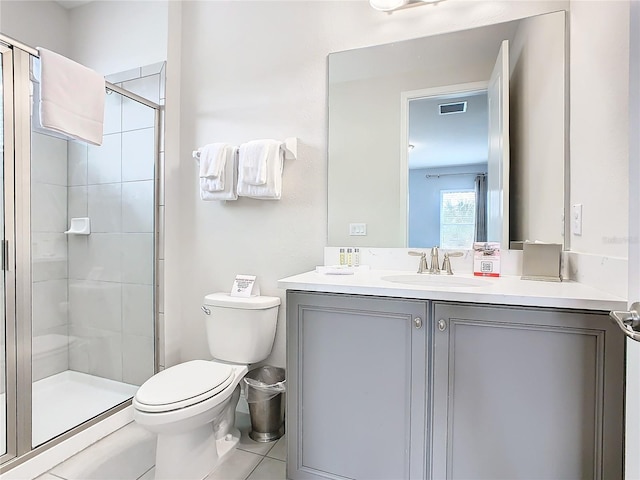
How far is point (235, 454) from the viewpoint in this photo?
1.72m

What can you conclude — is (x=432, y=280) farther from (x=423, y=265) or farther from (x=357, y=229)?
(x=357, y=229)

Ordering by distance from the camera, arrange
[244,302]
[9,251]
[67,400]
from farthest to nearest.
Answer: [67,400]
[244,302]
[9,251]

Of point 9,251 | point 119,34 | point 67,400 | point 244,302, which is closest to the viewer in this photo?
point 9,251

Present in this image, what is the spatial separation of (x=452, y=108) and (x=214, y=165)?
50.5 inches

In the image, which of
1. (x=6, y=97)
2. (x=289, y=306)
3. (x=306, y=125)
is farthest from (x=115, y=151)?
(x=289, y=306)

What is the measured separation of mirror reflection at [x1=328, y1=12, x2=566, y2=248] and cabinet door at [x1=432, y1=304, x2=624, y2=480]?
0.57 m

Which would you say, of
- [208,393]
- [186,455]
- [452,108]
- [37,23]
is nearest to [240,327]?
[208,393]

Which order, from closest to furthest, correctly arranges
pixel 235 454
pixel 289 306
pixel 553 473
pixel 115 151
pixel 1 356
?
pixel 553 473
pixel 289 306
pixel 1 356
pixel 235 454
pixel 115 151

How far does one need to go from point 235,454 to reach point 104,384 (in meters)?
1.15

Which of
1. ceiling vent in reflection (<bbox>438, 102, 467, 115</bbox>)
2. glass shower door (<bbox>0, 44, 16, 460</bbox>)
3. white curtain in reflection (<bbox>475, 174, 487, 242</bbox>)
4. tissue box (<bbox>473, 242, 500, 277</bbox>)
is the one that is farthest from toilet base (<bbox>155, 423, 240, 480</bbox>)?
ceiling vent in reflection (<bbox>438, 102, 467, 115</bbox>)

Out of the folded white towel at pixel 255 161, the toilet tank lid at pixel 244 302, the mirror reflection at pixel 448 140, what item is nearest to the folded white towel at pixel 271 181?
the folded white towel at pixel 255 161

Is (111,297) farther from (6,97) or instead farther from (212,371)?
(6,97)

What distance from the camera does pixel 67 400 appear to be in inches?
82.0

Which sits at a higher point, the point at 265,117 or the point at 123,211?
the point at 265,117
